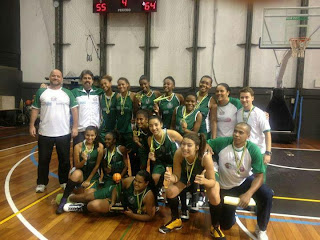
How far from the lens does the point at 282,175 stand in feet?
17.0

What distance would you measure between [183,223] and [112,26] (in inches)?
328

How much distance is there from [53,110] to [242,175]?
2.57 meters

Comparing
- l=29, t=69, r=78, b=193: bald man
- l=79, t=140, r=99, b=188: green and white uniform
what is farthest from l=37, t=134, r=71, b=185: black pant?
l=79, t=140, r=99, b=188: green and white uniform

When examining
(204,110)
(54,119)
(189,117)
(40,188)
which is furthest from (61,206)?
(204,110)

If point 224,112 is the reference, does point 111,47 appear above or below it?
above

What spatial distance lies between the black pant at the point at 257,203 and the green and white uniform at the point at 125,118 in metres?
1.80

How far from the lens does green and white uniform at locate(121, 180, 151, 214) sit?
3229 mm

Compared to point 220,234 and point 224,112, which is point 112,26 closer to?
point 224,112

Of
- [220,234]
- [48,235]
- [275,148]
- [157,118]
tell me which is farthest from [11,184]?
[275,148]

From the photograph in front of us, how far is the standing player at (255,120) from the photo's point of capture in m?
3.45

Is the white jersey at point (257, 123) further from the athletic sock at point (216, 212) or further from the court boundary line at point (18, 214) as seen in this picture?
the court boundary line at point (18, 214)

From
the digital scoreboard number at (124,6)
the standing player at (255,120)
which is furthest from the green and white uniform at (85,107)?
the digital scoreboard number at (124,6)

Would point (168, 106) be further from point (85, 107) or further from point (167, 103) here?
point (85, 107)

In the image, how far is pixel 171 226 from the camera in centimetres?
303
